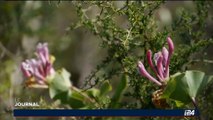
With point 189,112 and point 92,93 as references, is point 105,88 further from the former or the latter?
point 189,112

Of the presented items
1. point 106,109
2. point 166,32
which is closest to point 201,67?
point 166,32

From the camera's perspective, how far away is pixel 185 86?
4.54ft

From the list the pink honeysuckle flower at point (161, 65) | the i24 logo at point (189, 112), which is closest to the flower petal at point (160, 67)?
the pink honeysuckle flower at point (161, 65)

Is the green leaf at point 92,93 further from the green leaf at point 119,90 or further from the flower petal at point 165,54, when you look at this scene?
the flower petal at point 165,54

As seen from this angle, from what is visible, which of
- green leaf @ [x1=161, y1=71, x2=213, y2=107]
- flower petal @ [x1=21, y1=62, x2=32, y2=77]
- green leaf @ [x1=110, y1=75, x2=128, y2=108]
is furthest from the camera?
flower petal @ [x1=21, y1=62, x2=32, y2=77]

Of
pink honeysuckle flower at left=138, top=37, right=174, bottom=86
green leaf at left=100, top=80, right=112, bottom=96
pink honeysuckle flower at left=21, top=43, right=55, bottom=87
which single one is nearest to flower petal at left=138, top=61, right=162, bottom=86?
pink honeysuckle flower at left=138, top=37, right=174, bottom=86

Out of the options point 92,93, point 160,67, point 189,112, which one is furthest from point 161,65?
point 92,93

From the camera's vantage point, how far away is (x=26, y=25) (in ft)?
12.8

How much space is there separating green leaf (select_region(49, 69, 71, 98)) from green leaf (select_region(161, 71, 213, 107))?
281 millimetres

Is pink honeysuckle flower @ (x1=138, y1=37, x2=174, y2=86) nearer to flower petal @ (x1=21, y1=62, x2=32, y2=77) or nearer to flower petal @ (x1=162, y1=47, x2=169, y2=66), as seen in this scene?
flower petal @ (x1=162, y1=47, x2=169, y2=66)

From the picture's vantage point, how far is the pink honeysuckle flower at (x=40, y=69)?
1607 mm

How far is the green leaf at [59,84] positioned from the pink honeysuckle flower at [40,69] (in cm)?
2

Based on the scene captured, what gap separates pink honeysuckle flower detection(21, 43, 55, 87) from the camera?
161 centimetres

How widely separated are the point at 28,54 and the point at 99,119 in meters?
1.81
